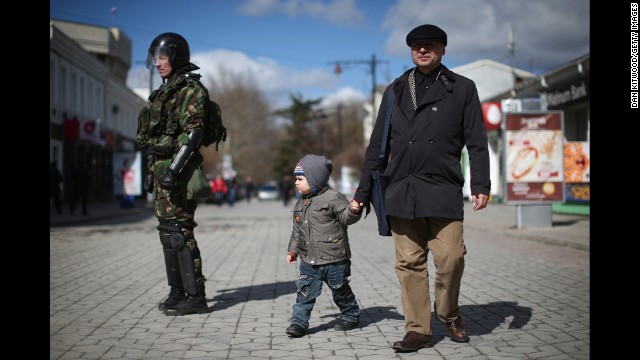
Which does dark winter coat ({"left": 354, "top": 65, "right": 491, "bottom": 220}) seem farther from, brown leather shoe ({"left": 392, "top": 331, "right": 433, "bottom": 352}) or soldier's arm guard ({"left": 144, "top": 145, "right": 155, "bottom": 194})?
soldier's arm guard ({"left": 144, "top": 145, "right": 155, "bottom": 194})

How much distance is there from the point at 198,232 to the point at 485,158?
44.7 ft

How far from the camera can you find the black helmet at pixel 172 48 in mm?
6086

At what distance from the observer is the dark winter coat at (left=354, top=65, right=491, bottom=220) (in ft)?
14.8

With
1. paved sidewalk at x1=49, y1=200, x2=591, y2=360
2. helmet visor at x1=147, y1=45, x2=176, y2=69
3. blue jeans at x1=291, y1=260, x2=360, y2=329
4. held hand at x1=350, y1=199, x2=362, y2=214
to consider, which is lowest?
paved sidewalk at x1=49, y1=200, x2=591, y2=360

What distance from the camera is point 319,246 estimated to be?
5.16 m

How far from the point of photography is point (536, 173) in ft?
53.7

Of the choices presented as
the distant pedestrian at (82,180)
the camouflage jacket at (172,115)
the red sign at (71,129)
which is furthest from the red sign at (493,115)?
the camouflage jacket at (172,115)

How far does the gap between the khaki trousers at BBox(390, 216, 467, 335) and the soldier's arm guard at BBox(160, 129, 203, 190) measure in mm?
1850

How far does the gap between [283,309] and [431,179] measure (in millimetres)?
2250

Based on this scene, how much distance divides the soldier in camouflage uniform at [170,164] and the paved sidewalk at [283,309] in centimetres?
28

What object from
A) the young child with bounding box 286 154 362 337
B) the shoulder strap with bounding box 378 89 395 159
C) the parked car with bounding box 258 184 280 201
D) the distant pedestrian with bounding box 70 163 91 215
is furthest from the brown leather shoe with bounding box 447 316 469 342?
the parked car with bounding box 258 184 280 201

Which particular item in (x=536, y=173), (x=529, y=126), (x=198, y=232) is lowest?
(x=198, y=232)
